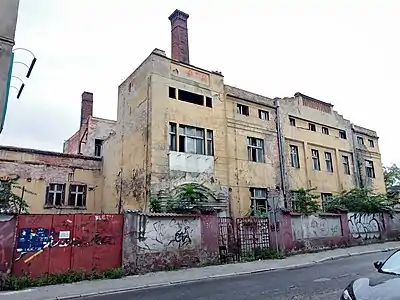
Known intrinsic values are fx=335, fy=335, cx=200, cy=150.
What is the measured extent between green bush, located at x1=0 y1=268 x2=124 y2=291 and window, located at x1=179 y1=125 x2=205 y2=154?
27.5 feet

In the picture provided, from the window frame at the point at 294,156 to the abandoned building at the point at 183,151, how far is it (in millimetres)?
80

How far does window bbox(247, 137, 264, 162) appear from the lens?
2214 cm

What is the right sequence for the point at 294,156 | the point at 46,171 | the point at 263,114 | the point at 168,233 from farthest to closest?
the point at 294,156 < the point at 263,114 < the point at 46,171 < the point at 168,233

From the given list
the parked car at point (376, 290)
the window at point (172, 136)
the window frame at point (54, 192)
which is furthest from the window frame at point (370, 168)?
the parked car at point (376, 290)

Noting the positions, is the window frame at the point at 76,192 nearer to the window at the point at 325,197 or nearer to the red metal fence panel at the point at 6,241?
the red metal fence panel at the point at 6,241

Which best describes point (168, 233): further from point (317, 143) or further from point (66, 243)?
point (317, 143)

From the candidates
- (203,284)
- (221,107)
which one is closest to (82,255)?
(203,284)

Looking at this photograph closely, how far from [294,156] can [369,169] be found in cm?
1034

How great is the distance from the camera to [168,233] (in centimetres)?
1369

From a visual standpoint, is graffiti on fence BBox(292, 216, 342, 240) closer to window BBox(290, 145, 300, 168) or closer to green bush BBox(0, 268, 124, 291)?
window BBox(290, 145, 300, 168)

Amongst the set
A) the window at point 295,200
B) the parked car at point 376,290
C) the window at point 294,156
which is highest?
the window at point 294,156

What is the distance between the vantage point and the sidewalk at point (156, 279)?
9453 mm

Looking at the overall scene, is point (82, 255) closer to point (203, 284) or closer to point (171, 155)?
point (203, 284)

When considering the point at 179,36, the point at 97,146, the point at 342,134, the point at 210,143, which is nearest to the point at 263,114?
the point at 210,143
